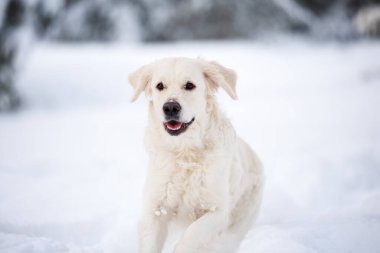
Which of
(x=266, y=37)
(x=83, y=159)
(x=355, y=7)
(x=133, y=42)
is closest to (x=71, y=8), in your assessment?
(x=133, y=42)

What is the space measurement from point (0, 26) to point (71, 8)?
2720mm

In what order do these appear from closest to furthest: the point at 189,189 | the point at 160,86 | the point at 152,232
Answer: the point at 152,232 → the point at 189,189 → the point at 160,86

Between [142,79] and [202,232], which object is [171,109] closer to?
[142,79]

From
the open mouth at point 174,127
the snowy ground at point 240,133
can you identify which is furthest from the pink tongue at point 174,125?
the snowy ground at point 240,133

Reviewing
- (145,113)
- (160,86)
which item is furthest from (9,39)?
(160,86)

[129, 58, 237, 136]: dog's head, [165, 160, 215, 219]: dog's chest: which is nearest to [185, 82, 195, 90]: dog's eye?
[129, 58, 237, 136]: dog's head

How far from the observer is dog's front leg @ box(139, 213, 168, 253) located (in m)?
3.40

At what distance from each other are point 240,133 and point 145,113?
4.34 metres

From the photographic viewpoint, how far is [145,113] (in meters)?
12.5

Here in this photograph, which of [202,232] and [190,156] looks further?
[190,156]

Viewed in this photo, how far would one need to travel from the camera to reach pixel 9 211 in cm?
435

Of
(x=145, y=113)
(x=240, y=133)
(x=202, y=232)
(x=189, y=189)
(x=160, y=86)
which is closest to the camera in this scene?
(x=202, y=232)

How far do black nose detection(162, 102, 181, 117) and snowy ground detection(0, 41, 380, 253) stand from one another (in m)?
1.21

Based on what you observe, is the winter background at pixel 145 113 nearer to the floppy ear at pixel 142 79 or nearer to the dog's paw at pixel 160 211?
the dog's paw at pixel 160 211
